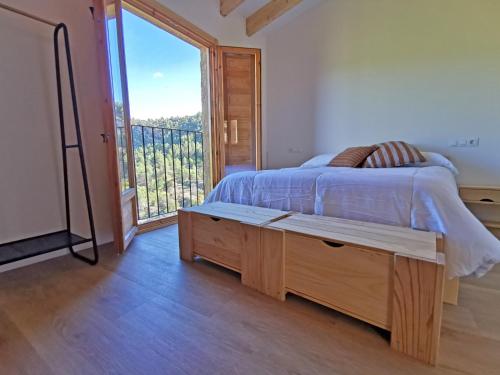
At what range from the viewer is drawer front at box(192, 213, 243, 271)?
1.75 m

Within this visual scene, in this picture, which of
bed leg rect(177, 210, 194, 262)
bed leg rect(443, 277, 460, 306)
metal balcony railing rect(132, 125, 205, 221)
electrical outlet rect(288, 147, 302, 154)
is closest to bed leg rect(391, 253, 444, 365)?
bed leg rect(443, 277, 460, 306)

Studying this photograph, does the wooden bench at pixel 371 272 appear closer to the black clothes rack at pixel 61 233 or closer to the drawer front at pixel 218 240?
the drawer front at pixel 218 240

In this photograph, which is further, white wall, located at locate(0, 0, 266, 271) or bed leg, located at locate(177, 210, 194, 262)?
bed leg, located at locate(177, 210, 194, 262)

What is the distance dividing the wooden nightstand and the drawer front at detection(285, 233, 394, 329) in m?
2.14

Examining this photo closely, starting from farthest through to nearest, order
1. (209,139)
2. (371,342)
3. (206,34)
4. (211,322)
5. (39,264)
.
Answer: (209,139) < (206,34) < (39,264) < (211,322) < (371,342)

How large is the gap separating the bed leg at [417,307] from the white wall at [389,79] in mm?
2396

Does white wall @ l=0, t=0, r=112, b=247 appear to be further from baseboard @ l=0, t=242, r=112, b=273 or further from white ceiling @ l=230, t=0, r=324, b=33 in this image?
white ceiling @ l=230, t=0, r=324, b=33

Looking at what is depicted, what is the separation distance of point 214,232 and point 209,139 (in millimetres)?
1925

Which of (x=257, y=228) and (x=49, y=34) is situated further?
(x=49, y=34)

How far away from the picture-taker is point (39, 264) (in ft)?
6.71

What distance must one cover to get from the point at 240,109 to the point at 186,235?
227 centimetres

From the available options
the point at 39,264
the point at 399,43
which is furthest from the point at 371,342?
the point at 399,43

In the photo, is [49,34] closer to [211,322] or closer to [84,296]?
[84,296]

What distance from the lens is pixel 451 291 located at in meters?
1.44
